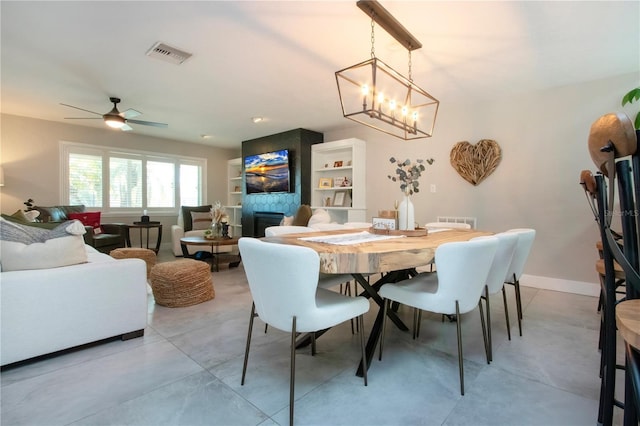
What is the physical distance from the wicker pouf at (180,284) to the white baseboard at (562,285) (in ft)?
12.8

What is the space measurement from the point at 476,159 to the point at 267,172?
3.97 m

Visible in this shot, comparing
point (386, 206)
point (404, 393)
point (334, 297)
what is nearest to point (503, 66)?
point (386, 206)

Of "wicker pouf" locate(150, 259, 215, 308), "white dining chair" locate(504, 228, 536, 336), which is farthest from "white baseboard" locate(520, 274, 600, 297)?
"wicker pouf" locate(150, 259, 215, 308)

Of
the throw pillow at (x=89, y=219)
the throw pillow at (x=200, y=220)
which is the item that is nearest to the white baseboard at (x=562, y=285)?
the throw pillow at (x=200, y=220)

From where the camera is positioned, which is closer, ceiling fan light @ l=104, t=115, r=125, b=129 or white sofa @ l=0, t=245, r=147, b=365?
white sofa @ l=0, t=245, r=147, b=365

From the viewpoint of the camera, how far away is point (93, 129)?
18.9ft

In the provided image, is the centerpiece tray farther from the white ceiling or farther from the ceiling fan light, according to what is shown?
the ceiling fan light

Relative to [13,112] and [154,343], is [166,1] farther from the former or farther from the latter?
[13,112]

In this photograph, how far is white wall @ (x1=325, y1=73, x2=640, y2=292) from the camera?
3.40 meters

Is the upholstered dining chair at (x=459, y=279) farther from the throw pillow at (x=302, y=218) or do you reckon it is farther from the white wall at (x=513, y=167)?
the throw pillow at (x=302, y=218)

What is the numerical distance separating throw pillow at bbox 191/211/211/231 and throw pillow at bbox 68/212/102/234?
154 centimetres

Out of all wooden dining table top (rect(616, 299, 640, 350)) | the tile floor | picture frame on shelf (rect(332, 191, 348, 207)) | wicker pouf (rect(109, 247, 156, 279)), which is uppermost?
picture frame on shelf (rect(332, 191, 348, 207))

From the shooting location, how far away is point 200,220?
6086 mm

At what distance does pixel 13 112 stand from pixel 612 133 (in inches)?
281
